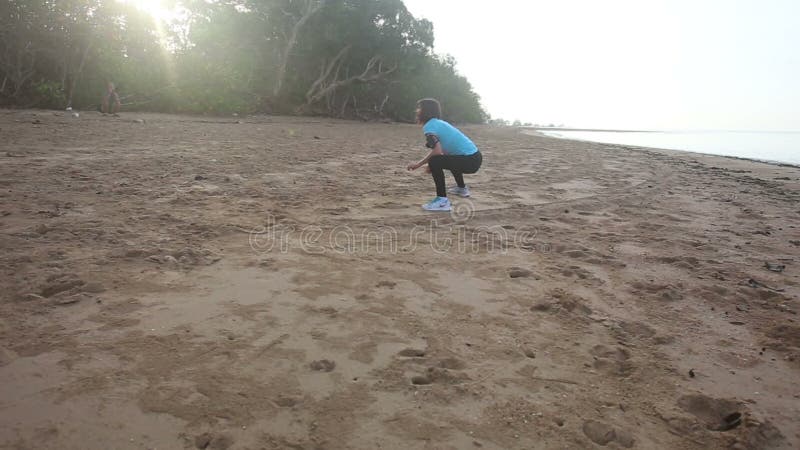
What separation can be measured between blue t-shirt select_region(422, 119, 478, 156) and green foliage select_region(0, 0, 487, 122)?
16.4 meters

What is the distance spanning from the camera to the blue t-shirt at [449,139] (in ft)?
18.3

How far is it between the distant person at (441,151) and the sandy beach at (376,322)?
411 mm

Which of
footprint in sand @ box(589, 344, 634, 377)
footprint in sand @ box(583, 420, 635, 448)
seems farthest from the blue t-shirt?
footprint in sand @ box(583, 420, 635, 448)

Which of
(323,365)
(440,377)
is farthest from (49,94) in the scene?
(440,377)

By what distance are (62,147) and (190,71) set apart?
16.3 metres

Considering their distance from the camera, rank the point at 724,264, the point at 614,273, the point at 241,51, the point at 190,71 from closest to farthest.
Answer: the point at 614,273
the point at 724,264
the point at 190,71
the point at 241,51

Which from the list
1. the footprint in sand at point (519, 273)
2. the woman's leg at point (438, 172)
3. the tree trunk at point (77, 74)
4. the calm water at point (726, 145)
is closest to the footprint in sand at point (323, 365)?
the footprint in sand at point (519, 273)

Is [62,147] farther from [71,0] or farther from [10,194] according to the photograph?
[71,0]

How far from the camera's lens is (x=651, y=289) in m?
3.28

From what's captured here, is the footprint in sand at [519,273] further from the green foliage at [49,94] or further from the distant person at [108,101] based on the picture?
the green foliage at [49,94]

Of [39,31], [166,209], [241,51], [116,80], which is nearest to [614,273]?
[166,209]

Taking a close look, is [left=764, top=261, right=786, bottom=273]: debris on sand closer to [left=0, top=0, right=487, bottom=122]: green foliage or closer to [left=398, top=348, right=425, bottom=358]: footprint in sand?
[left=398, top=348, right=425, bottom=358]: footprint in sand

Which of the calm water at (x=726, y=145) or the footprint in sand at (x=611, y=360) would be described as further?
the calm water at (x=726, y=145)

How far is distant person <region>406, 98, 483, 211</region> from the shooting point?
541cm
